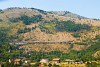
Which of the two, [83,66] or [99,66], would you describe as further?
[83,66]

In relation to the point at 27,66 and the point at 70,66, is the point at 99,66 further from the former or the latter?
the point at 27,66

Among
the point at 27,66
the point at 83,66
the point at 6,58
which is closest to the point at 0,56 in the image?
the point at 6,58

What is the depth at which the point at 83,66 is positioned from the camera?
19500cm

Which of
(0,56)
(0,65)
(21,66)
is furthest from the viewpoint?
(0,56)

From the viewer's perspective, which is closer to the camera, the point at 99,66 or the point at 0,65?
the point at 0,65

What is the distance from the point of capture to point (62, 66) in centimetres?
19900

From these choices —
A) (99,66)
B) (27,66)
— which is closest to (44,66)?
(27,66)

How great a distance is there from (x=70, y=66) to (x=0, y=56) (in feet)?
135

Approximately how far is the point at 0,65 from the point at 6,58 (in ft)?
124

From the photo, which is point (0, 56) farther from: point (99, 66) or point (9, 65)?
point (99, 66)

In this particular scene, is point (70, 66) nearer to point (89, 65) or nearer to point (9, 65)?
point (89, 65)

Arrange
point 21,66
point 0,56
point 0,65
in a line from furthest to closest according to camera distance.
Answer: point 0,56
point 21,66
point 0,65

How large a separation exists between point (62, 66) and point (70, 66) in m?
4.67

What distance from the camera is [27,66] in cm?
18150
